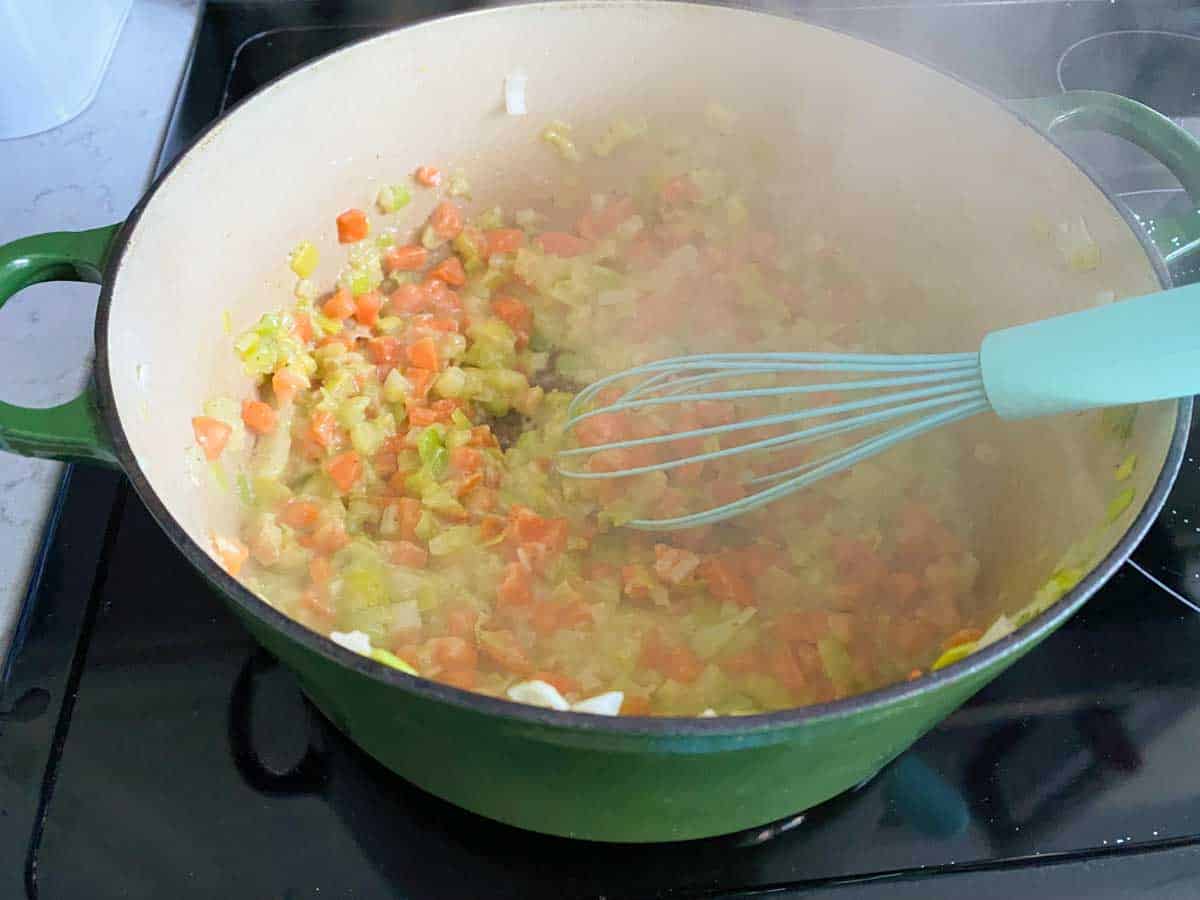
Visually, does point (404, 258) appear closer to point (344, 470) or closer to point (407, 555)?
point (344, 470)

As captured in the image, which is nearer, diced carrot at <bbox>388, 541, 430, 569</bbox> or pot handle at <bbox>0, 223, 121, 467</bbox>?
pot handle at <bbox>0, 223, 121, 467</bbox>

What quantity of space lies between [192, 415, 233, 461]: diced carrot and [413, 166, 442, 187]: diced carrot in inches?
19.1

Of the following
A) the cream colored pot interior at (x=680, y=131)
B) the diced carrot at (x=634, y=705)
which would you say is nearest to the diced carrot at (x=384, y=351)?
the cream colored pot interior at (x=680, y=131)

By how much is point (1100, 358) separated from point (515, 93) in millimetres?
905

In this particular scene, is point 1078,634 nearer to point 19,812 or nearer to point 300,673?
point 300,673

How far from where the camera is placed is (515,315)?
150 cm

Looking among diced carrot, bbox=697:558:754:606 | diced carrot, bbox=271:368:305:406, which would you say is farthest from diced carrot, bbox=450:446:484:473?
diced carrot, bbox=697:558:754:606

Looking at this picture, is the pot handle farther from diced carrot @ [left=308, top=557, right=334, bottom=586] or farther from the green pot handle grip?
the green pot handle grip

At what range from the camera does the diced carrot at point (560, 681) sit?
3.49 ft

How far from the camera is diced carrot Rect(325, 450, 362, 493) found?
1.29 m

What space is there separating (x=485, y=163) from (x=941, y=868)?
1.12 m

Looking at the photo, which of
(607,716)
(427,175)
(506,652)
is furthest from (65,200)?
(607,716)

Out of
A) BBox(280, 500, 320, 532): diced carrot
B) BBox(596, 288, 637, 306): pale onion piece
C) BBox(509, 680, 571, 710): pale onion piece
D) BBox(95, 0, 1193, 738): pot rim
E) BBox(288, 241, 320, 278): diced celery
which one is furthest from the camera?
BBox(596, 288, 637, 306): pale onion piece

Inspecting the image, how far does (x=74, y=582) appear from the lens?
119 centimetres
